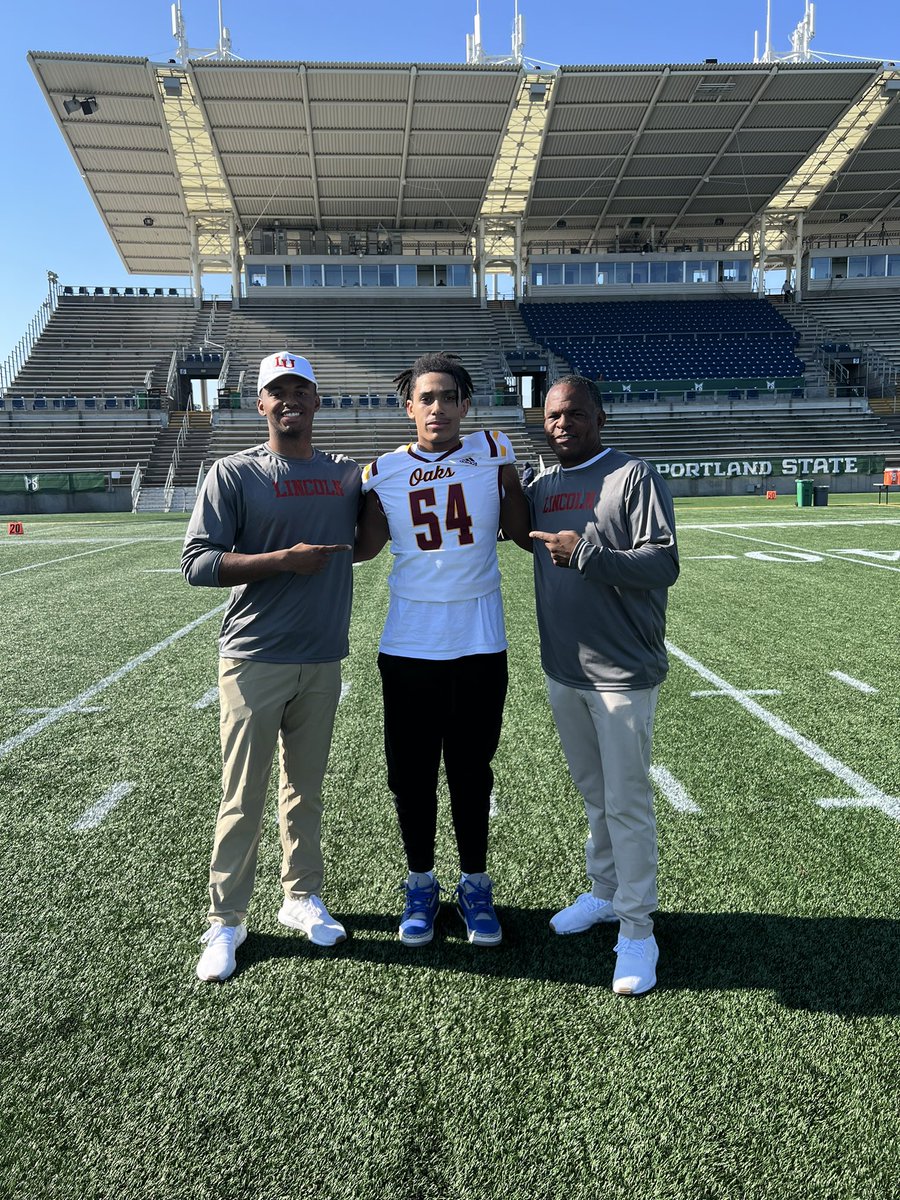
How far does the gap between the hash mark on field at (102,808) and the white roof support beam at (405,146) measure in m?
34.2

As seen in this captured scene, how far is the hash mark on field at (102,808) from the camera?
159 inches

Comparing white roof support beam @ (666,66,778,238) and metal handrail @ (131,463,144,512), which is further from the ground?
white roof support beam @ (666,66,778,238)

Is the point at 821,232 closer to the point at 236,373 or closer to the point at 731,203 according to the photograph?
the point at 731,203

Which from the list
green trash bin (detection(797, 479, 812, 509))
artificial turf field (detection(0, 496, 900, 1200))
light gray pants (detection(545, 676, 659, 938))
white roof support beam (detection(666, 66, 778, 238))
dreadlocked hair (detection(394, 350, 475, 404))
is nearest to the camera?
artificial turf field (detection(0, 496, 900, 1200))

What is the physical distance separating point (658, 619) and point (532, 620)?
5.79 meters

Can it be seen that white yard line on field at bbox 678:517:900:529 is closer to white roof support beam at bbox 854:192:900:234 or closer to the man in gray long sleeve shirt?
the man in gray long sleeve shirt

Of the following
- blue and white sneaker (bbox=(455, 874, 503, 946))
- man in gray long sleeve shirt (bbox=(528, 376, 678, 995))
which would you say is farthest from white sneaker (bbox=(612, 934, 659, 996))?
blue and white sneaker (bbox=(455, 874, 503, 946))

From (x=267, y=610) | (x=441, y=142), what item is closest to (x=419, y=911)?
(x=267, y=610)

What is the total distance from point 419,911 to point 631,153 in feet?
135

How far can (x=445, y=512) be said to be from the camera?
2885 millimetres

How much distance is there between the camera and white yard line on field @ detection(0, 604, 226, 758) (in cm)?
532

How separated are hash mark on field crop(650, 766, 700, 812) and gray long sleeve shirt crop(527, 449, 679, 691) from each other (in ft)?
4.95

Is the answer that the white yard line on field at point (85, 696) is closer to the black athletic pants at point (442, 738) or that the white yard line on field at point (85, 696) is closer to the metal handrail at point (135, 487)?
the black athletic pants at point (442, 738)

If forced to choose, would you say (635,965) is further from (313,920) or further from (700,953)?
(313,920)
